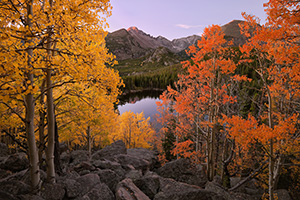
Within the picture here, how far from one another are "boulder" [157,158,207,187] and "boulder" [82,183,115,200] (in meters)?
7.47

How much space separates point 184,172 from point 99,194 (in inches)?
333

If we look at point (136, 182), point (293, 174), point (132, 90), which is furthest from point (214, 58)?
point (132, 90)

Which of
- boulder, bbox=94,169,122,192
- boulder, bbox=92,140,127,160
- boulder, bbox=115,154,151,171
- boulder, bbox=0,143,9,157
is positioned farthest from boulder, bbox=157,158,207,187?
boulder, bbox=0,143,9,157

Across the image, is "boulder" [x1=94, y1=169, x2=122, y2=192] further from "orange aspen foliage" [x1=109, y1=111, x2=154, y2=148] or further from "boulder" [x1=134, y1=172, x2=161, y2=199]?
"orange aspen foliage" [x1=109, y1=111, x2=154, y2=148]

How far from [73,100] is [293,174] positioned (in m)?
19.6

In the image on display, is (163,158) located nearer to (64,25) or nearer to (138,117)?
(138,117)

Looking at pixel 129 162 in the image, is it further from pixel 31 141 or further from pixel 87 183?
pixel 31 141

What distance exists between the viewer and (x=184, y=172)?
1282cm

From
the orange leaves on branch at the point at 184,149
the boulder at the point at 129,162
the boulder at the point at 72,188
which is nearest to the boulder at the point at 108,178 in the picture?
the boulder at the point at 72,188

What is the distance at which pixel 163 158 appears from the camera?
911 inches

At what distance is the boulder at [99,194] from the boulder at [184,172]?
24.5ft

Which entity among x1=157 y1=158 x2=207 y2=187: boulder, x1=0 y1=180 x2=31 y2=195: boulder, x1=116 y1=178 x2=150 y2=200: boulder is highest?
x1=0 y1=180 x2=31 y2=195: boulder

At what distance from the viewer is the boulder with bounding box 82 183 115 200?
19.9ft

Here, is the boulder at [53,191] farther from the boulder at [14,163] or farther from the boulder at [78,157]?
the boulder at [78,157]
